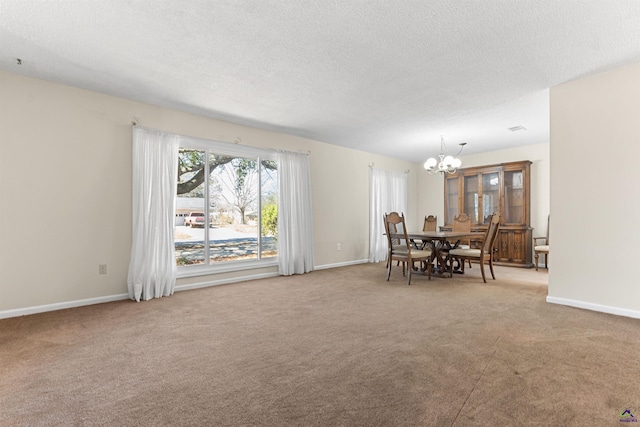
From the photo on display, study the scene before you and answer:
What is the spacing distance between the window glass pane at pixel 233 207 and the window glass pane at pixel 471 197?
15.7 ft

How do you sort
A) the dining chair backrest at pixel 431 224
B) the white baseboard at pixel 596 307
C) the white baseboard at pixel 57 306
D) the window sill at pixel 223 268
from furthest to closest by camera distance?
the dining chair backrest at pixel 431 224 → the window sill at pixel 223 268 → the white baseboard at pixel 57 306 → the white baseboard at pixel 596 307

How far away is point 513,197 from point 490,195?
0.43m

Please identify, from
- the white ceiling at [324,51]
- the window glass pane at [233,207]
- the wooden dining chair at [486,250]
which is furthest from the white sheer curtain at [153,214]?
the wooden dining chair at [486,250]

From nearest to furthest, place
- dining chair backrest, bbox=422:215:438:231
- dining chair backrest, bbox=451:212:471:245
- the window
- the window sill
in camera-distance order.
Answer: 1. the window sill
2. the window
3. dining chair backrest, bbox=451:212:471:245
4. dining chair backrest, bbox=422:215:438:231

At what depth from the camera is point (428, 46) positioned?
2.71 metres

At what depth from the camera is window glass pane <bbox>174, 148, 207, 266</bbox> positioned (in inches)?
176

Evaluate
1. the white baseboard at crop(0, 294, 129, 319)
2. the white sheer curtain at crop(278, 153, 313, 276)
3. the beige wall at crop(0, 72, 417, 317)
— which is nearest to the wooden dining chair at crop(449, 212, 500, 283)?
the white sheer curtain at crop(278, 153, 313, 276)

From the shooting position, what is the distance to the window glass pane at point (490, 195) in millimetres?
6586

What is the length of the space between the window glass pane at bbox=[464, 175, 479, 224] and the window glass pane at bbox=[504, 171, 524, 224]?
1.97 ft

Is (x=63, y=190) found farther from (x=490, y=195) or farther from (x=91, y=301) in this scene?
(x=490, y=195)

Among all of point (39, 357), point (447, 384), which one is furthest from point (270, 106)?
point (447, 384)

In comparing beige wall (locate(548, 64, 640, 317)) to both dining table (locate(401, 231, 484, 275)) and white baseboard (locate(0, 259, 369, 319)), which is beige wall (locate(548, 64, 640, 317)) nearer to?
dining table (locate(401, 231, 484, 275))

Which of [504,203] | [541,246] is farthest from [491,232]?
[504,203]

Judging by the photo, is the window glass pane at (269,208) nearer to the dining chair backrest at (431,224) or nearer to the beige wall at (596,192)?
the dining chair backrest at (431,224)
